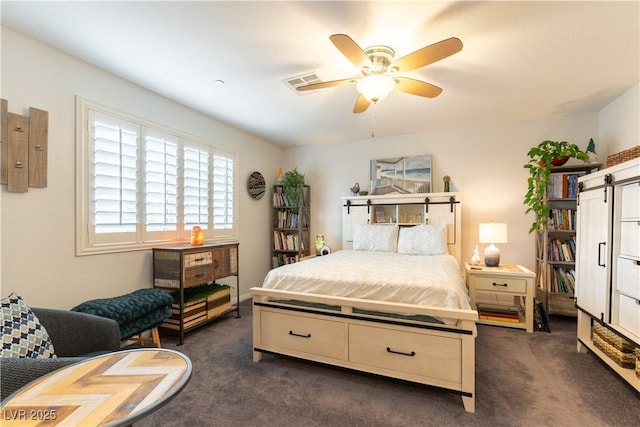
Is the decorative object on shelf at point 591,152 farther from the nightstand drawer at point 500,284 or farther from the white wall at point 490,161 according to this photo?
the nightstand drawer at point 500,284

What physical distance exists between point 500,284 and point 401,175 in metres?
2.04

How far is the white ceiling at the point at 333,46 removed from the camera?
5.98 ft

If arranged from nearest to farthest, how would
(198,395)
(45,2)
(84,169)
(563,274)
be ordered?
(45,2)
(198,395)
(84,169)
(563,274)

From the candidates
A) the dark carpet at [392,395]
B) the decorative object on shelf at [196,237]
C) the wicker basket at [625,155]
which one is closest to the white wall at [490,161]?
the wicker basket at [625,155]

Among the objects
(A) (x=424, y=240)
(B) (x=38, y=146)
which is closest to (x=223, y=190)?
(B) (x=38, y=146)

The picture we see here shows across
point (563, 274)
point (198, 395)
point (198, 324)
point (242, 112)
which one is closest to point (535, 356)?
point (563, 274)

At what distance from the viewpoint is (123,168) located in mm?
2730

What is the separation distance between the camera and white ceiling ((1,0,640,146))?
1823mm

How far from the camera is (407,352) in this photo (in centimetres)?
199

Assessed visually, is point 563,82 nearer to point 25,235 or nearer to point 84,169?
point 84,169

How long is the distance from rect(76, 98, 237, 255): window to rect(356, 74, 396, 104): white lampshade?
7.47ft

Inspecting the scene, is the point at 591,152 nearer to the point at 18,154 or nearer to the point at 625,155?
the point at 625,155

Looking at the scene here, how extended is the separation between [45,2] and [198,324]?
2827 mm

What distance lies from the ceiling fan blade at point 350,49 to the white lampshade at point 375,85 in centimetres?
11
